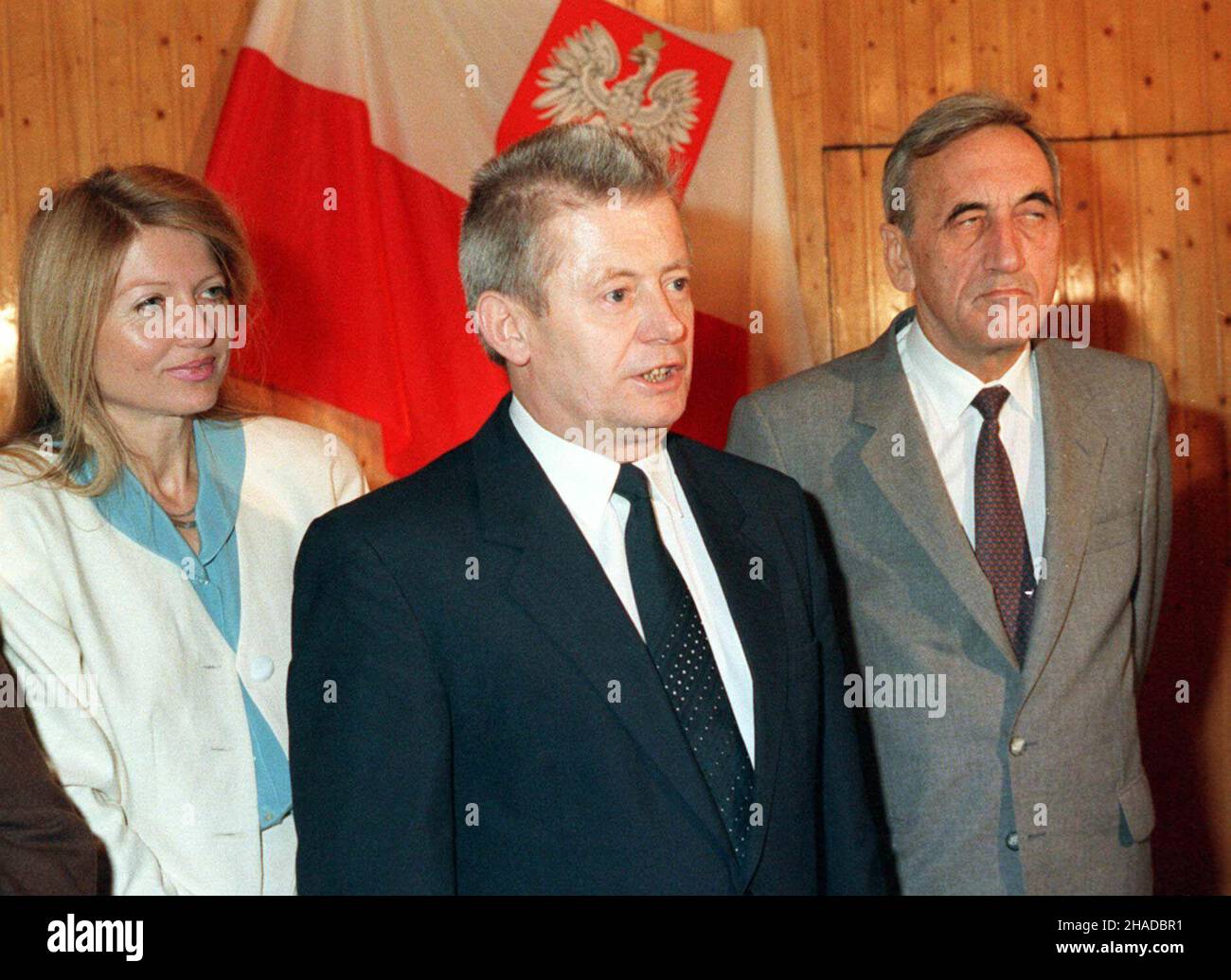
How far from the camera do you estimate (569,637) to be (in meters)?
1.63

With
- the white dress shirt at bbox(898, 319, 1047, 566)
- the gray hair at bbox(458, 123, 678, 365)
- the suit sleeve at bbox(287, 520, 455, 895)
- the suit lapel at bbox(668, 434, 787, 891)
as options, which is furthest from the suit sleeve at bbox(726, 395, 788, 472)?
the suit sleeve at bbox(287, 520, 455, 895)

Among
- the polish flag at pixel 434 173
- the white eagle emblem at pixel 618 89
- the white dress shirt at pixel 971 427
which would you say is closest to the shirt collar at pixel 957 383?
the white dress shirt at pixel 971 427

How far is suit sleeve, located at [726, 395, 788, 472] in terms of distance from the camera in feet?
7.44

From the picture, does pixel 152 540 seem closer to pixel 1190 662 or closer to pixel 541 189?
pixel 541 189

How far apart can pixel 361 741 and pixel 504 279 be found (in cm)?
59

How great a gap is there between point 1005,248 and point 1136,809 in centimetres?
89

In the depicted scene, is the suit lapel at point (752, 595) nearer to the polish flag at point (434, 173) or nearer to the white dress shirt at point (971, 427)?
the white dress shirt at point (971, 427)

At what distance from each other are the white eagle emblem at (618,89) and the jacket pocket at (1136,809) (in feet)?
7.65

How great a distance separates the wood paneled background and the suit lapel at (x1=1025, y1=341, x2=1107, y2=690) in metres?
1.79

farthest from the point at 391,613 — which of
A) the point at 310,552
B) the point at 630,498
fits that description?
the point at 630,498

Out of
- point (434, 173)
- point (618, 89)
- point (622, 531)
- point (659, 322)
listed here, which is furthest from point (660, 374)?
point (618, 89)

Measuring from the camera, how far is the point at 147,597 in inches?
77.9

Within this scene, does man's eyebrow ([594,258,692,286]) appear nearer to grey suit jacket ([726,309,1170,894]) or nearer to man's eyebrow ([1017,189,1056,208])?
grey suit jacket ([726,309,1170,894])

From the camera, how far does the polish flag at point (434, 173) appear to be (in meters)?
3.66
